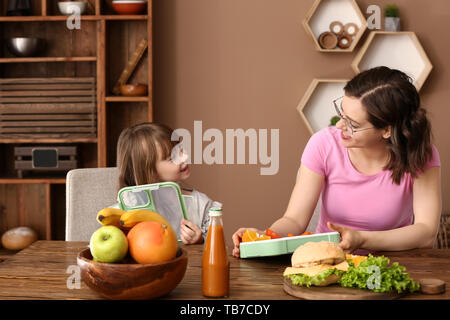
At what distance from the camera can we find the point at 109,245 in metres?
1.12

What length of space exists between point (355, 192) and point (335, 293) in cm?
87

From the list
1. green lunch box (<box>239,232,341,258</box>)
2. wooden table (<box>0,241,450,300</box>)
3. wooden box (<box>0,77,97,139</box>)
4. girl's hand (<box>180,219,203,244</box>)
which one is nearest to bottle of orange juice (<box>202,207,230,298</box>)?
wooden table (<box>0,241,450,300</box>)

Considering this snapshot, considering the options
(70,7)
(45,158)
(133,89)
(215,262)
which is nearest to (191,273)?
(215,262)

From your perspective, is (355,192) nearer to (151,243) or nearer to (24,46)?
(151,243)

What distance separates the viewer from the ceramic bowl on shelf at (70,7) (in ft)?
11.0

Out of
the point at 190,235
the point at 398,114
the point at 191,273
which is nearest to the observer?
the point at 191,273

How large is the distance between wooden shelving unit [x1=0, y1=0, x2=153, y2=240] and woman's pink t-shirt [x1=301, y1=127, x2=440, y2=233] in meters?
1.61

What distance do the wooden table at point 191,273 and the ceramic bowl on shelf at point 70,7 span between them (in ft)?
6.61

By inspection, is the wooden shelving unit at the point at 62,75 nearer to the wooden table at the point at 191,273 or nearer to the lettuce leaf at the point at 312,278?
the wooden table at the point at 191,273

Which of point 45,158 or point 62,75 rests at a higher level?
point 62,75

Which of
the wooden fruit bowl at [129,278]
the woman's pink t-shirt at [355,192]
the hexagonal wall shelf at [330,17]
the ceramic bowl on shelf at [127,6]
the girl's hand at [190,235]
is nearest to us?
the wooden fruit bowl at [129,278]

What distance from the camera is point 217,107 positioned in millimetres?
3588

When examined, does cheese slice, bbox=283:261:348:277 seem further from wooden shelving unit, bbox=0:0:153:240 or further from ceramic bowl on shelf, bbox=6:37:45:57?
ceramic bowl on shelf, bbox=6:37:45:57

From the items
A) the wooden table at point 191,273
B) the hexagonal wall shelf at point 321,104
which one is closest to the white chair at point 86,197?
the wooden table at point 191,273
